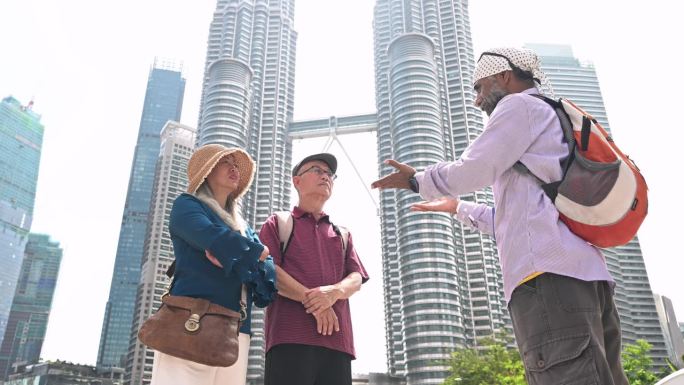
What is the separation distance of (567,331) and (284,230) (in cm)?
193

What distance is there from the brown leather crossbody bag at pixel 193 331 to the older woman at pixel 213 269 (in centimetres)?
7

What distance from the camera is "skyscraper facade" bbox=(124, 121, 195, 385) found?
84375 mm

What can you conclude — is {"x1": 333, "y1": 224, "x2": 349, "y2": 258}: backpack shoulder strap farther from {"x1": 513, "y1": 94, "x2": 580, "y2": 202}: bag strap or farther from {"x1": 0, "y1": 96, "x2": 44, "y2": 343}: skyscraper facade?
{"x1": 0, "y1": 96, "x2": 44, "y2": 343}: skyscraper facade

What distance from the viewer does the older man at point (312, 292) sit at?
2.80m

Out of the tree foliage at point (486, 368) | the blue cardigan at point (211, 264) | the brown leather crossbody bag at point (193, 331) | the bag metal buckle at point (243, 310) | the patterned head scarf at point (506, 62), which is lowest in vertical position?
the brown leather crossbody bag at point (193, 331)

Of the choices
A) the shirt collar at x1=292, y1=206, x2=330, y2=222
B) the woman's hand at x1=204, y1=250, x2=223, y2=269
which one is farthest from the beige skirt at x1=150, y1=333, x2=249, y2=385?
the shirt collar at x1=292, y1=206, x2=330, y2=222

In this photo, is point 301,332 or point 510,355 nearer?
point 301,332

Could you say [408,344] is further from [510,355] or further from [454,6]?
[454,6]

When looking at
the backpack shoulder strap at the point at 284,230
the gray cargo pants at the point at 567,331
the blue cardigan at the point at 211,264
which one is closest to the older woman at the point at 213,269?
the blue cardigan at the point at 211,264

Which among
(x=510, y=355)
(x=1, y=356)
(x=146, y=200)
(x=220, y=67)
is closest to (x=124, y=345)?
(x=1, y=356)

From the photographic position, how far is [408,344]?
205 ft

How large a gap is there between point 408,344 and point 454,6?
57430 mm

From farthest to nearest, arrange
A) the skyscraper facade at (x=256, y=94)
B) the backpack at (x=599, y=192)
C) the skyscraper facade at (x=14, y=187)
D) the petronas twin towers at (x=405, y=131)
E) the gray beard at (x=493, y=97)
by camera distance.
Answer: the skyscraper facade at (x=14, y=187)
the skyscraper facade at (x=256, y=94)
the petronas twin towers at (x=405, y=131)
the gray beard at (x=493, y=97)
the backpack at (x=599, y=192)

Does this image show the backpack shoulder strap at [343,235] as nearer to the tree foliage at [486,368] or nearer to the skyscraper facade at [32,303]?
the tree foliage at [486,368]
